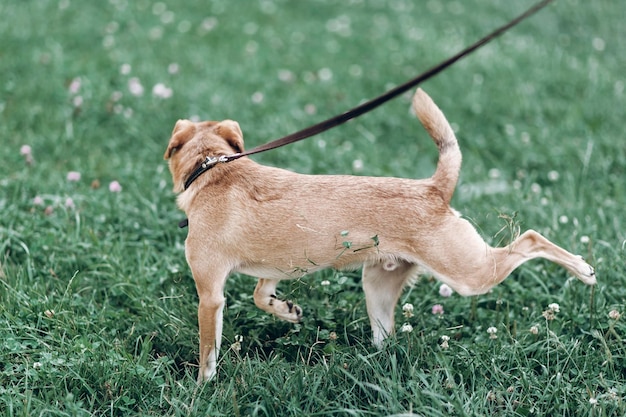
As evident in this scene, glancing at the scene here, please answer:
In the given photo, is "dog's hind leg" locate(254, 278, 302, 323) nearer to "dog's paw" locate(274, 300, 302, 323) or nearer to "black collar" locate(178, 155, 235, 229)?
"dog's paw" locate(274, 300, 302, 323)

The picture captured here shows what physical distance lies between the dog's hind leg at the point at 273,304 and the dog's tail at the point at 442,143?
1047 mm

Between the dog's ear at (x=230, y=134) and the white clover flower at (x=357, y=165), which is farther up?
the dog's ear at (x=230, y=134)

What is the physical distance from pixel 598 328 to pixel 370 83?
4.48 meters

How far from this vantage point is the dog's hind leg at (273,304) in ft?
13.0

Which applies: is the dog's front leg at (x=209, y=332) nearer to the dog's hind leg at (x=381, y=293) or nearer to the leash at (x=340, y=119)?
the leash at (x=340, y=119)

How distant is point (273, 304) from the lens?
398 cm

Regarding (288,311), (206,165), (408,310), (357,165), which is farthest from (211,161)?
(357,165)

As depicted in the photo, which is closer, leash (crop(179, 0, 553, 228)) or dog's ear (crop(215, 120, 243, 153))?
leash (crop(179, 0, 553, 228))

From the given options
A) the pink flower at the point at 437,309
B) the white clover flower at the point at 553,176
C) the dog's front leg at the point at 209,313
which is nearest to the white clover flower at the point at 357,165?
the white clover flower at the point at 553,176

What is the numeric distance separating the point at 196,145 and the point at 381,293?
50.1 inches

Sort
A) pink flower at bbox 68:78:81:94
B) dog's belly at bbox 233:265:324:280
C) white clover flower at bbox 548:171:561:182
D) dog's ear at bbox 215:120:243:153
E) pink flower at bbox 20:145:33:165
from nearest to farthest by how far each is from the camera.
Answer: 1. dog's belly at bbox 233:265:324:280
2. dog's ear at bbox 215:120:243:153
3. pink flower at bbox 20:145:33:165
4. white clover flower at bbox 548:171:561:182
5. pink flower at bbox 68:78:81:94

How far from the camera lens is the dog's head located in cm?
385

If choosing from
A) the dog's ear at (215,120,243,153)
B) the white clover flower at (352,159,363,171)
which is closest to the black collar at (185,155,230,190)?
the dog's ear at (215,120,243,153)

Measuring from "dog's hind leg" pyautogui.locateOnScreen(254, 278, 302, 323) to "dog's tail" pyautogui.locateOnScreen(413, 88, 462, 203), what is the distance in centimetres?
105
